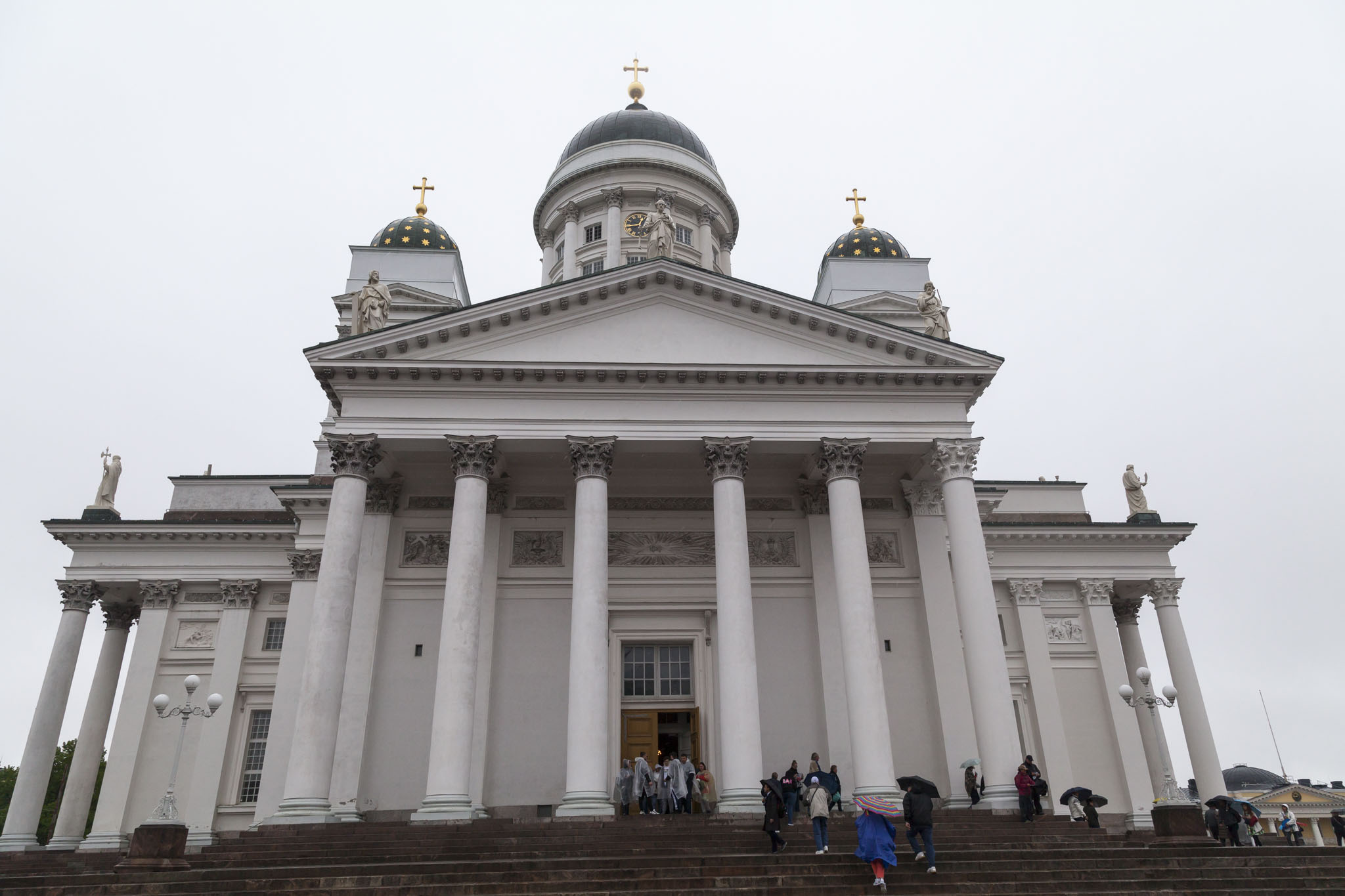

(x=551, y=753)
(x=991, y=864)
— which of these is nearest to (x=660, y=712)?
(x=551, y=753)

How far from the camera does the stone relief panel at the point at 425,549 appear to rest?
21.2 m

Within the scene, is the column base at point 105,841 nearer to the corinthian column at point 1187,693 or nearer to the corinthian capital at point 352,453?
the corinthian capital at point 352,453

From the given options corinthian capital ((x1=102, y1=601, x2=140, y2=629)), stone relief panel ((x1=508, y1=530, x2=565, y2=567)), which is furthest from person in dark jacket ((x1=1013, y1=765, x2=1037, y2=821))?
corinthian capital ((x1=102, y1=601, x2=140, y2=629))

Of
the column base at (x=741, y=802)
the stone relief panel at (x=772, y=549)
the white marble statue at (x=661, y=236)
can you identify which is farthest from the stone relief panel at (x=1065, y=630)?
the white marble statue at (x=661, y=236)

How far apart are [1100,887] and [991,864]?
137 cm

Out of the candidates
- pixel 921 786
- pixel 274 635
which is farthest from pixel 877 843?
pixel 274 635

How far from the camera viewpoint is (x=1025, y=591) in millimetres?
29047

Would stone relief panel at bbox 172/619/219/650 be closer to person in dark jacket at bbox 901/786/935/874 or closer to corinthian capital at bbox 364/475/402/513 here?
corinthian capital at bbox 364/475/402/513

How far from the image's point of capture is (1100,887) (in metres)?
11.5

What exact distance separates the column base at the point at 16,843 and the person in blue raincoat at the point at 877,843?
24.7 meters

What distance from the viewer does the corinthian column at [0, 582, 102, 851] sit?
83.3ft

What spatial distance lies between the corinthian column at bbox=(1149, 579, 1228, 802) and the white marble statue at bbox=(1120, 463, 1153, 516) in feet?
8.61

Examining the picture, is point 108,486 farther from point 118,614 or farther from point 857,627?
point 857,627

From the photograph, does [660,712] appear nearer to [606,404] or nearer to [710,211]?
[606,404]
